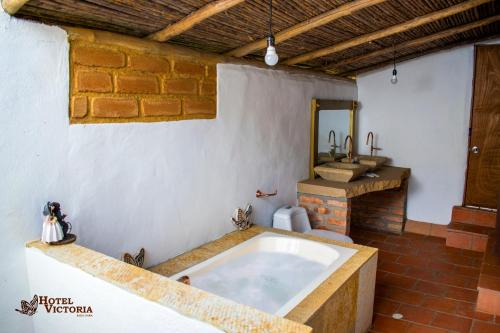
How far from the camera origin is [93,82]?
2.01 m

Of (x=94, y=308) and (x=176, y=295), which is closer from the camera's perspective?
(x=176, y=295)

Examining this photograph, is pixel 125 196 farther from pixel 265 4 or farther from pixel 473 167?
pixel 473 167

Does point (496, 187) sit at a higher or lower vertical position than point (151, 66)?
lower

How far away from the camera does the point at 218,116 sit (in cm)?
291

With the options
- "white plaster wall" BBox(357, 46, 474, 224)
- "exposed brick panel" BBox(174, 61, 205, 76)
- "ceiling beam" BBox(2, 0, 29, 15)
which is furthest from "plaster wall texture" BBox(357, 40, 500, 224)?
"ceiling beam" BBox(2, 0, 29, 15)

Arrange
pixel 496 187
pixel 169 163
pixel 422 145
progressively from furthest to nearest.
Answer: pixel 422 145
pixel 496 187
pixel 169 163

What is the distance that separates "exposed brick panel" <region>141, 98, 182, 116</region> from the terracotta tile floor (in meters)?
2.03

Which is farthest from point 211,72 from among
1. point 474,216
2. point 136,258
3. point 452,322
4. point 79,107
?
point 474,216

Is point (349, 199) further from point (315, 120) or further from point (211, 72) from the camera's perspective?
point (211, 72)

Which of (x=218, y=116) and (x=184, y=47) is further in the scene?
(x=218, y=116)

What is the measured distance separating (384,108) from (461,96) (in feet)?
2.85

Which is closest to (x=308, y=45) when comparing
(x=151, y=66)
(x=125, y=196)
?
(x=151, y=66)

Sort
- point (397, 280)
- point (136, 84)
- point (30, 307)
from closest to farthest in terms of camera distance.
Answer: point (30, 307) → point (136, 84) → point (397, 280)

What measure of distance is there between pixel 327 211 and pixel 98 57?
2582 millimetres
